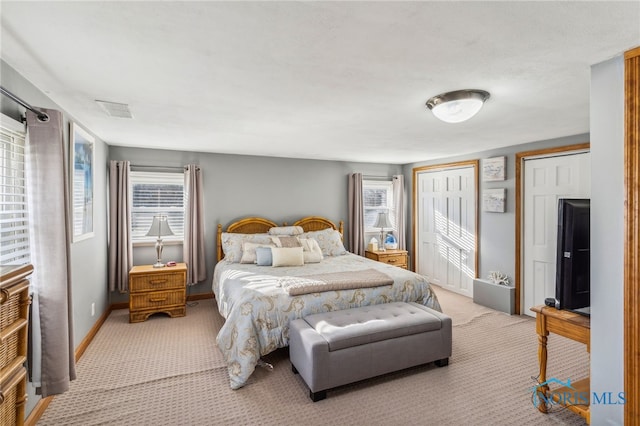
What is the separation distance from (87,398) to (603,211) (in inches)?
142

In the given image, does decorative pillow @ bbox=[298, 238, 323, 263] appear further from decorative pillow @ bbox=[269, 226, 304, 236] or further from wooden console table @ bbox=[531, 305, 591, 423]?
wooden console table @ bbox=[531, 305, 591, 423]

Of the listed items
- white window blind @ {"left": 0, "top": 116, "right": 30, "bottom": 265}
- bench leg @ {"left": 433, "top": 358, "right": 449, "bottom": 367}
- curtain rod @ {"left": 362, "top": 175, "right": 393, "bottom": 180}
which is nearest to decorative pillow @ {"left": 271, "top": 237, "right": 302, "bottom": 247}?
curtain rod @ {"left": 362, "top": 175, "right": 393, "bottom": 180}

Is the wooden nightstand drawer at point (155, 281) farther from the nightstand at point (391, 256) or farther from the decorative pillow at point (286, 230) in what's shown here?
the nightstand at point (391, 256)

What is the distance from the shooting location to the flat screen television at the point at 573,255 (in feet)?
6.32

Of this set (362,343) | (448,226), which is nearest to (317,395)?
(362,343)

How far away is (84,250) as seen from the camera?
3271 mm

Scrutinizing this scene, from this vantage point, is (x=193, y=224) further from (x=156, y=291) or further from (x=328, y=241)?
(x=328, y=241)

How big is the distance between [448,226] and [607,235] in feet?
12.2

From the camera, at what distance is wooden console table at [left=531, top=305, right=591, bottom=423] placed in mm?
1944

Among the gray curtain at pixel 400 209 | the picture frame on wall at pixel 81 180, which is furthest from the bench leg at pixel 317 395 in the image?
the gray curtain at pixel 400 209

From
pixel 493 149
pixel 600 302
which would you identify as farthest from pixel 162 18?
pixel 493 149

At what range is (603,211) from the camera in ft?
5.82

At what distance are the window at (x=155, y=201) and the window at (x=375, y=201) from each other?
319 centimetres

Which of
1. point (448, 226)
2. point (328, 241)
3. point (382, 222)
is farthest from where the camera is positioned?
point (382, 222)
